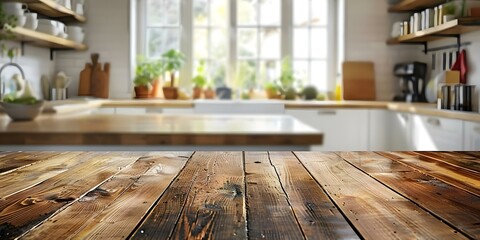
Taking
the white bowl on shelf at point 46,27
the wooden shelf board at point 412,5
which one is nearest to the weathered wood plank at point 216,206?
the white bowl on shelf at point 46,27

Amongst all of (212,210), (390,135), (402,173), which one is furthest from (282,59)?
(212,210)

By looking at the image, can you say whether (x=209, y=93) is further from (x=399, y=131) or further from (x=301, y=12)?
(x=399, y=131)

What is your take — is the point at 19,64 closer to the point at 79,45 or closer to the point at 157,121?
the point at 79,45

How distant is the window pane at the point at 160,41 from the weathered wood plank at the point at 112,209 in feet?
14.4

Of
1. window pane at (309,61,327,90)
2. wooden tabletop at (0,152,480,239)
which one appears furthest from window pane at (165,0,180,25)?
wooden tabletop at (0,152,480,239)

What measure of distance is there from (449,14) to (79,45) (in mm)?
3041

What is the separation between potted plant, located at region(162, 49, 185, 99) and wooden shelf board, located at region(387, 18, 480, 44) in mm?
1897

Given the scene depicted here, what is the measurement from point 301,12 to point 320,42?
1.10ft

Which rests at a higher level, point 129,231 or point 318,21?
point 318,21

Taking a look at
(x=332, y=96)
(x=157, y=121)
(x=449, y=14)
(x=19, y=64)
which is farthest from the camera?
(x=332, y=96)

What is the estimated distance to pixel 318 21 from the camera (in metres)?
5.68

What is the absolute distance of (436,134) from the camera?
381cm

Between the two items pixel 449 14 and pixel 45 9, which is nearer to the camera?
pixel 449 14

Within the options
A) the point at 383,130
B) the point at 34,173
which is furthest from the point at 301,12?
→ the point at 34,173
